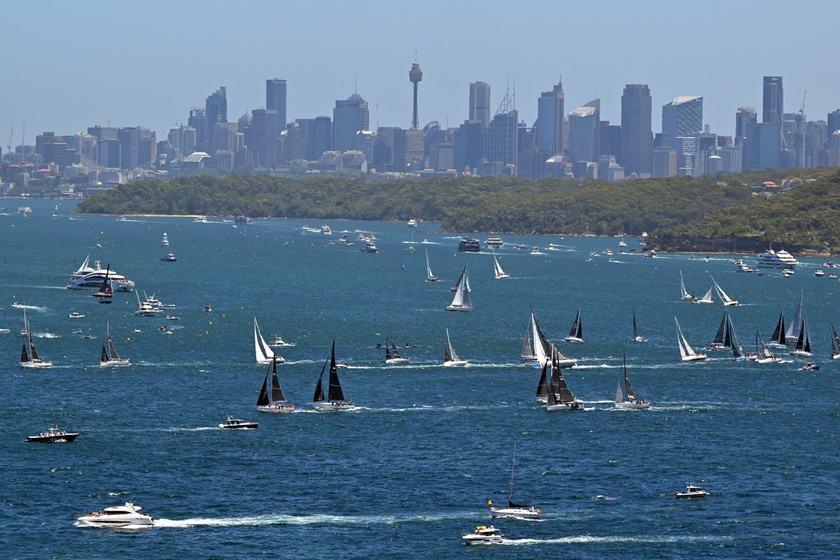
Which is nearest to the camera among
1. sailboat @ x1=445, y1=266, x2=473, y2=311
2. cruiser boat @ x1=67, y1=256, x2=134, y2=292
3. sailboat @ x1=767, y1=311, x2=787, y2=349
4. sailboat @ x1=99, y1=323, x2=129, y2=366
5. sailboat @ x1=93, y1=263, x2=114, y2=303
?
sailboat @ x1=99, y1=323, x2=129, y2=366

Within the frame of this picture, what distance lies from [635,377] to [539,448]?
101 feet

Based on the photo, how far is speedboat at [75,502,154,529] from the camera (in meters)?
72.6

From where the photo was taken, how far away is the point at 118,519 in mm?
72625

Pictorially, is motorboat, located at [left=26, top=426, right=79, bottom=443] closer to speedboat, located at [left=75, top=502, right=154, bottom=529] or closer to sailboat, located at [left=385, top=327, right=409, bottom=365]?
speedboat, located at [left=75, top=502, right=154, bottom=529]

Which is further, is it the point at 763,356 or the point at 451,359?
the point at 763,356

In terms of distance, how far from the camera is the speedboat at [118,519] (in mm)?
72562

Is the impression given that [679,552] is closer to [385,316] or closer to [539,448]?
Answer: [539,448]

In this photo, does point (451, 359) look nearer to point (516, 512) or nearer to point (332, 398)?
point (332, 398)

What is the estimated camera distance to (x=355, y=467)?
86000 mm

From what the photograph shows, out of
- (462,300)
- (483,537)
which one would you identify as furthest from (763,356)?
(483,537)

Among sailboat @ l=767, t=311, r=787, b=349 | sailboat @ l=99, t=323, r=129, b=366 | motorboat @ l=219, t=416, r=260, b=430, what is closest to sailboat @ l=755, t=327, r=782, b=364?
sailboat @ l=767, t=311, r=787, b=349

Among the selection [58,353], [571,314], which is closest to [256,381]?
[58,353]

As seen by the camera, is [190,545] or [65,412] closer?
[190,545]

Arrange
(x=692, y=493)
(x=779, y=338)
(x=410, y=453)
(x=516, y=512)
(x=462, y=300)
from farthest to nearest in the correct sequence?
(x=462, y=300), (x=779, y=338), (x=410, y=453), (x=692, y=493), (x=516, y=512)
